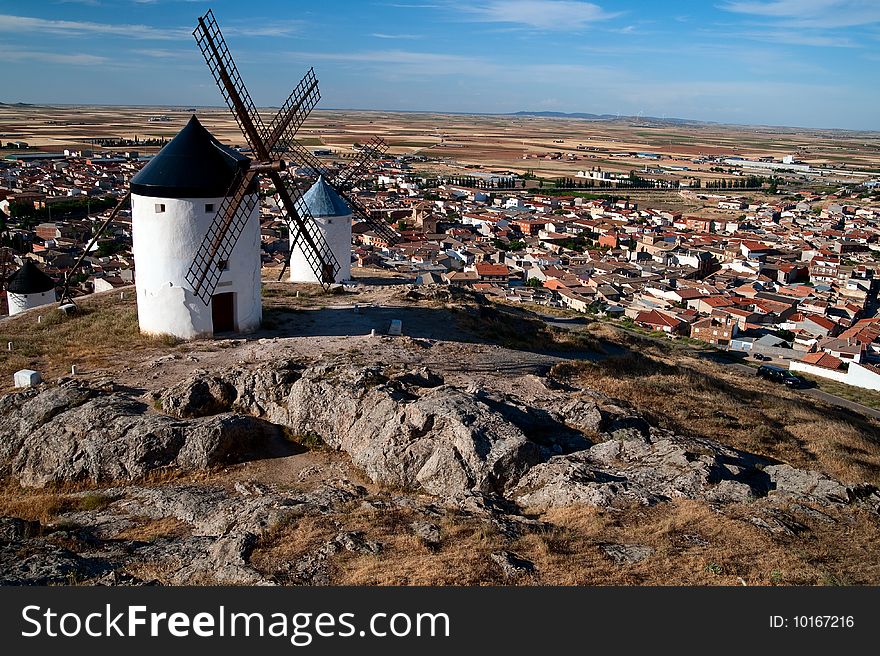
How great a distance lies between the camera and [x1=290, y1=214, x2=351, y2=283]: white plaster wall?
23.4m

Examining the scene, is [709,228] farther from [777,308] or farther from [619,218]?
[777,308]

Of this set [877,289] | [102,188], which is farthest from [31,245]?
[877,289]

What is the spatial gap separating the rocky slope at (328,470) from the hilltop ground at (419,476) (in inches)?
1.4

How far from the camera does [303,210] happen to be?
77.2ft

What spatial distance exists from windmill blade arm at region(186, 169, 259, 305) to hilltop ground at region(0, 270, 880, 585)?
1.37 meters

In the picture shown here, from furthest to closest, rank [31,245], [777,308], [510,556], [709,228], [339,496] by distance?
[709,228] < [31,245] < [777,308] < [339,496] < [510,556]

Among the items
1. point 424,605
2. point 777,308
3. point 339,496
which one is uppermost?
point 424,605

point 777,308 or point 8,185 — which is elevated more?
point 8,185

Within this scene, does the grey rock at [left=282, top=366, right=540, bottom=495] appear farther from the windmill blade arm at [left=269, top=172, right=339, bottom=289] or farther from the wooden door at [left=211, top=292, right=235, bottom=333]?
the windmill blade arm at [left=269, top=172, right=339, bottom=289]

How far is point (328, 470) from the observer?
1062 centimetres

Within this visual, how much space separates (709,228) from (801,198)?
38.0m

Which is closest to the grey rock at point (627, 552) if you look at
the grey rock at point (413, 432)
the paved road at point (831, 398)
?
the grey rock at point (413, 432)

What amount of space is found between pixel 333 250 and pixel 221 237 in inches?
365

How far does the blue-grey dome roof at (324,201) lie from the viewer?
76.3 feet
